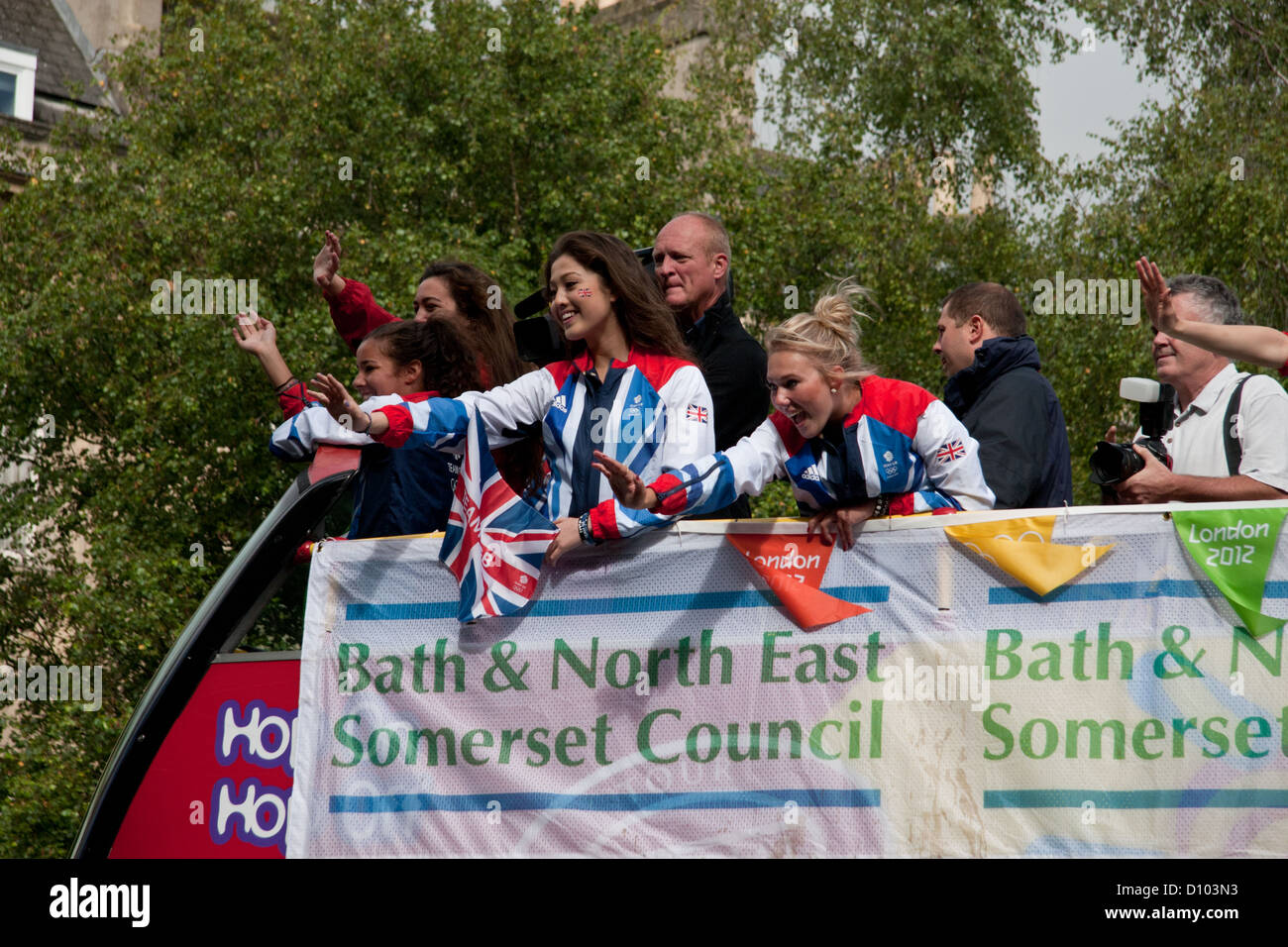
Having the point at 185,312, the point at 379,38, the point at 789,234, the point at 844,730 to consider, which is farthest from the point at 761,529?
the point at 789,234

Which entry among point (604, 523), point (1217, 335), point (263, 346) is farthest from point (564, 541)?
point (1217, 335)

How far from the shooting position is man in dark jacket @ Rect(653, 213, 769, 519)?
16.6ft

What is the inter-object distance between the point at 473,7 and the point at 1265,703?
16.4 meters

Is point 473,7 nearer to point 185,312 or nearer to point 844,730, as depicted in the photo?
point 185,312

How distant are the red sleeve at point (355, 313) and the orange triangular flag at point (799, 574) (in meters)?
2.51

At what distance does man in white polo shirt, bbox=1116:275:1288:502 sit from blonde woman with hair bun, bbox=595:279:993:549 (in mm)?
566

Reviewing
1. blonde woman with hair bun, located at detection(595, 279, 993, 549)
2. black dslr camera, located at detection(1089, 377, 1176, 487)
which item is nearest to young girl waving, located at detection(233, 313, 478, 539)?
blonde woman with hair bun, located at detection(595, 279, 993, 549)

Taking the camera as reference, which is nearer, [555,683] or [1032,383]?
[555,683]

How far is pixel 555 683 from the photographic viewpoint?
4246mm

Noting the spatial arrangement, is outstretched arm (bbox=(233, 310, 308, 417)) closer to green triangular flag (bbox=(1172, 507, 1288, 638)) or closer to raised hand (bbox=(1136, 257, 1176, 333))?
raised hand (bbox=(1136, 257, 1176, 333))

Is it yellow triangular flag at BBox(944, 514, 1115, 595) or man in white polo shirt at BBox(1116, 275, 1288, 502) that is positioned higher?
man in white polo shirt at BBox(1116, 275, 1288, 502)

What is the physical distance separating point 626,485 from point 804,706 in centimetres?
75

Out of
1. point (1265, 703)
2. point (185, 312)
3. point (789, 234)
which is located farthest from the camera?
point (789, 234)

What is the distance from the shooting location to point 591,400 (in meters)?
4.52
